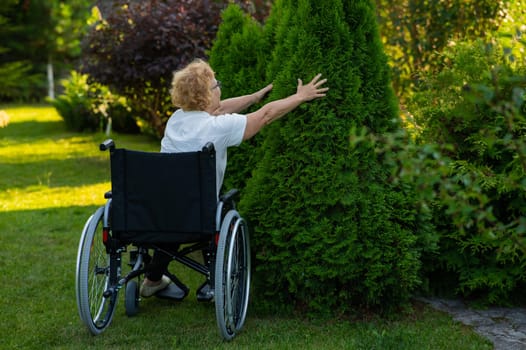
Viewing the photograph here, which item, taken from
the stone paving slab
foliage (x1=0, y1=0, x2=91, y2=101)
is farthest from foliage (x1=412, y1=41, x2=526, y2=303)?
foliage (x1=0, y1=0, x2=91, y2=101)

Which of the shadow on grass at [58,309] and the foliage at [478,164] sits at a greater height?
the foliage at [478,164]

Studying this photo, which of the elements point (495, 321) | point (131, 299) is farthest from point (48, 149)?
point (495, 321)

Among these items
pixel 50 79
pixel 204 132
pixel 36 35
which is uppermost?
pixel 36 35

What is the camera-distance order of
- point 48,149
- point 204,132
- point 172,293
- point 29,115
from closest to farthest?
1. point 204,132
2. point 172,293
3. point 48,149
4. point 29,115

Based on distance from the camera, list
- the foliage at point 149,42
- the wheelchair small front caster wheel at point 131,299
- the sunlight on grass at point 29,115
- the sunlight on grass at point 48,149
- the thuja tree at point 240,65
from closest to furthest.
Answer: the wheelchair small front caster wheel at point 131,299 < the thuja tree at point 240,65 < the foliage at point 149,42 < the sunlight on grass at point 48,149 < the sunlight on grass at point 29,115

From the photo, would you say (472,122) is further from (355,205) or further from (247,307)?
(247,307)

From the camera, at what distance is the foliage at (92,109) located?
1310 cm

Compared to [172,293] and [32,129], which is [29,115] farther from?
[172,293]

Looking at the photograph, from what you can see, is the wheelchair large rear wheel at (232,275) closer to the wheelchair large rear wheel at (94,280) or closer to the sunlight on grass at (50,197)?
the wheelchair large rear wheel at (94,280)

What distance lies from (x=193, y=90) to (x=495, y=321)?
194 cm

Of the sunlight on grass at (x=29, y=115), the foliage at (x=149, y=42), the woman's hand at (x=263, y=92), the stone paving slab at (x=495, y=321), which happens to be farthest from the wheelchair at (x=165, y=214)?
the sunlight on grass at (x=29, y=115)

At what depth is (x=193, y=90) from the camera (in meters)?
3.54

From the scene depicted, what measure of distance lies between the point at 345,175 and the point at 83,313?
1.41 meters

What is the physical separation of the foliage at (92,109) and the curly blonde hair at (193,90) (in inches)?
365
